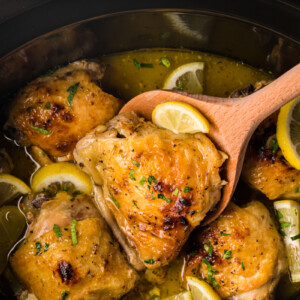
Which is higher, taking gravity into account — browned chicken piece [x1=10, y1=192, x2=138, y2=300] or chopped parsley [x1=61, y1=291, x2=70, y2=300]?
browned chicken piece [x1=10, y1=192, x2=138, y2=300]

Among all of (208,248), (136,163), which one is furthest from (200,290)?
(136,163)

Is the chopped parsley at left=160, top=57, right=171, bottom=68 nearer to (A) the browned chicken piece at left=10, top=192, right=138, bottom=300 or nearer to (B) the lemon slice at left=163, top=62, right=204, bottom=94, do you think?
(B) the lemon slice at left=163, top=62, right=204, bottom=94

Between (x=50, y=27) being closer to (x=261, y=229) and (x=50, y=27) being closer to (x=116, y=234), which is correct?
(x=116, y=234)

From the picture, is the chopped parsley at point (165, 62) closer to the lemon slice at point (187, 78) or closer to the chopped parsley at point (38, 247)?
the lemon slice at point (187, 78)

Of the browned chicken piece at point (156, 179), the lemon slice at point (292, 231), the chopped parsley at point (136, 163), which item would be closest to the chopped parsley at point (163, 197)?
the browned chicken piece at point (156, 179)

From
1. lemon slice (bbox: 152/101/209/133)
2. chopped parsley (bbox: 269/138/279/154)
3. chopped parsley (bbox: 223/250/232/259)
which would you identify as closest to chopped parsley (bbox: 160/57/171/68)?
lemon slice (bbox: 152/101/209/133)
